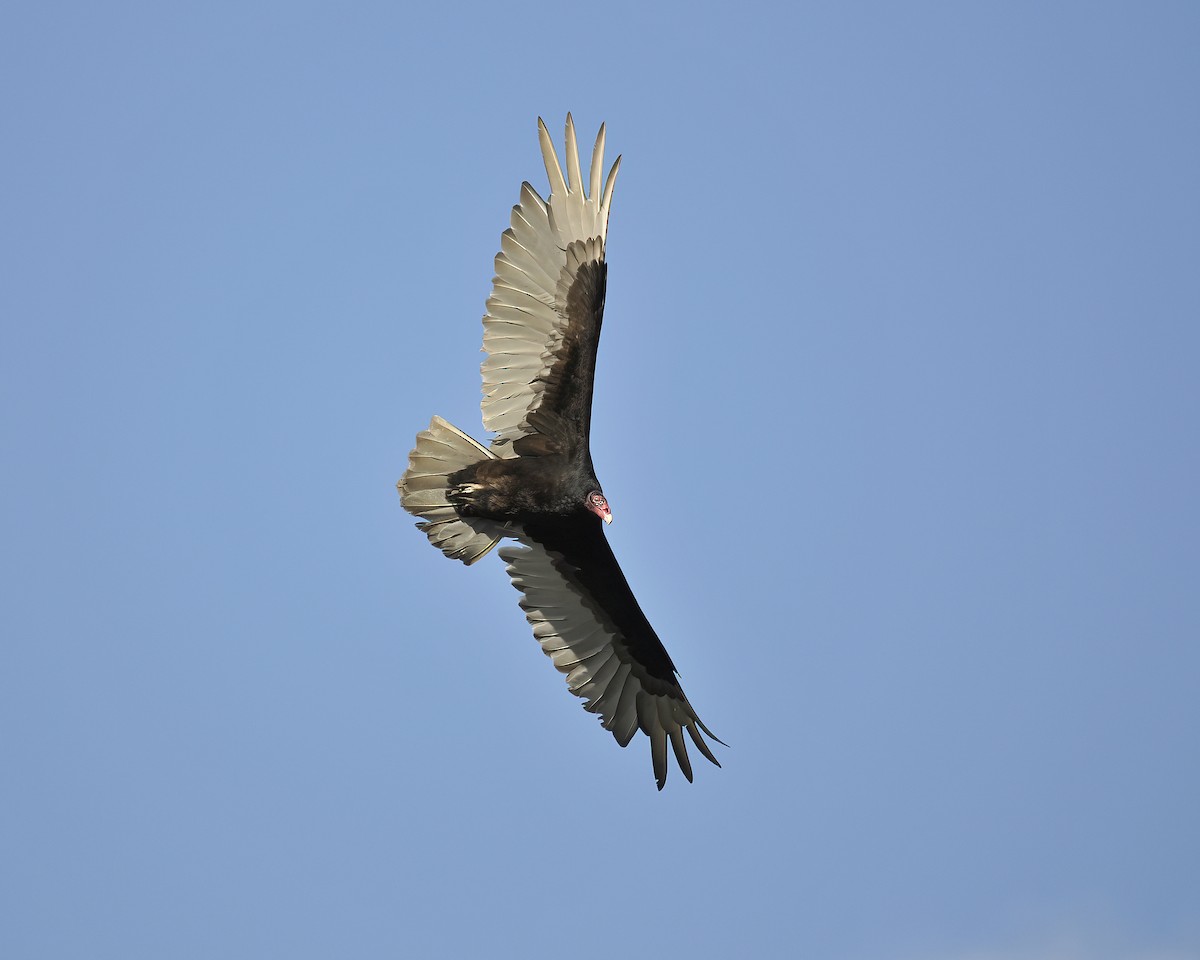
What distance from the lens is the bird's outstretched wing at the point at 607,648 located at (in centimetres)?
1051

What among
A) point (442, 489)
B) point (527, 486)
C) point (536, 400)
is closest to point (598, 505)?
point (527, 486)

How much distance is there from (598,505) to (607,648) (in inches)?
60.5

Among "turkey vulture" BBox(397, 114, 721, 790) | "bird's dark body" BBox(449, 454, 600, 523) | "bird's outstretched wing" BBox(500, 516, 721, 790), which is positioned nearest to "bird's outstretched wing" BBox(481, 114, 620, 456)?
"turkey vulture" BBox(397, 114, 721, 790)

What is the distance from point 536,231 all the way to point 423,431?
141cm

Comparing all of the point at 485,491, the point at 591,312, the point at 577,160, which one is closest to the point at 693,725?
the point at 485,491

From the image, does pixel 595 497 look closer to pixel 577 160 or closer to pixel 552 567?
pixel 552 567

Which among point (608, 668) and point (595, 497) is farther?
point (608, 668)

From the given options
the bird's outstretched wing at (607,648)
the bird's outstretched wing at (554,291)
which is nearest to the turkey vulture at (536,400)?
the bird's outstretched wing at (554,291)

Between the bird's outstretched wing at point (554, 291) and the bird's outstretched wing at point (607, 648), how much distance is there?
136 cm

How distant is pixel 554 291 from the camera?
372 inches

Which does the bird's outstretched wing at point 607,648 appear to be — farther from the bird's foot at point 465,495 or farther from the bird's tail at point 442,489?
the bird's foot at point 465,495

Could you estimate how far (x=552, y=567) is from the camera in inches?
414

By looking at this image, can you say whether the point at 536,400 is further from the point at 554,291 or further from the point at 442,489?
the point at 442,489

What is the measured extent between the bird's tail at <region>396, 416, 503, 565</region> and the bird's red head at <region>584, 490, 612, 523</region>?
651 millimetres
